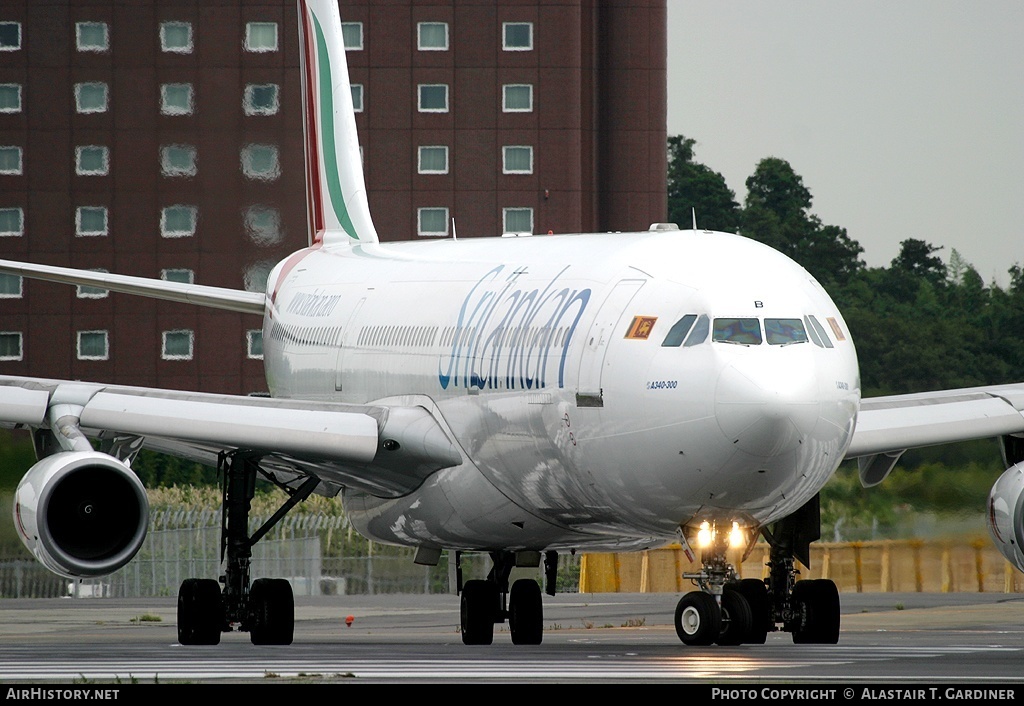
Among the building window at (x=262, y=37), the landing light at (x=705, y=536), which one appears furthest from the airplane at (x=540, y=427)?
the building window at (x=262, y=37)

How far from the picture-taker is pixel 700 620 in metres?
18.7

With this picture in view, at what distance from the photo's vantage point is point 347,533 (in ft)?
134

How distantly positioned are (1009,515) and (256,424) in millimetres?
7801

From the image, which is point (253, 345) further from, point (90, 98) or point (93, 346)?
point (90, 98)

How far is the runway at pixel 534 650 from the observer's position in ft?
50.8

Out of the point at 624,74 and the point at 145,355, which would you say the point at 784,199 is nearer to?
the point at 624,74

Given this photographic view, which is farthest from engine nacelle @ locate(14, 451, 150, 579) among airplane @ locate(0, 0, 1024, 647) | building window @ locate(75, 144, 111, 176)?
building window @ locate(75, 144, 111, 176)

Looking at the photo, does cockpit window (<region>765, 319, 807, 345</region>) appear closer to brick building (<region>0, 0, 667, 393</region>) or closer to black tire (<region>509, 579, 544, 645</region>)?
black tire (<region>509, 579, 544, 645</region>)

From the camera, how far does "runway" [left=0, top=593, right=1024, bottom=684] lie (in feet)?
50.8

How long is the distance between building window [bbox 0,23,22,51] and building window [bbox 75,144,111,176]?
4.30m

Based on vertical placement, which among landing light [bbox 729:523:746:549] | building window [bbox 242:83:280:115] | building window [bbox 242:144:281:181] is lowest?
landing light [bbox 729:523:746:549]

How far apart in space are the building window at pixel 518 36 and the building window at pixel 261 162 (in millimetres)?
10654

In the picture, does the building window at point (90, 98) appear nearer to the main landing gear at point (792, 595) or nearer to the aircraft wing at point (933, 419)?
the aircraft wing at point (933, 419)

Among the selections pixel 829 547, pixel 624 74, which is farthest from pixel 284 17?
pixel 829 547
